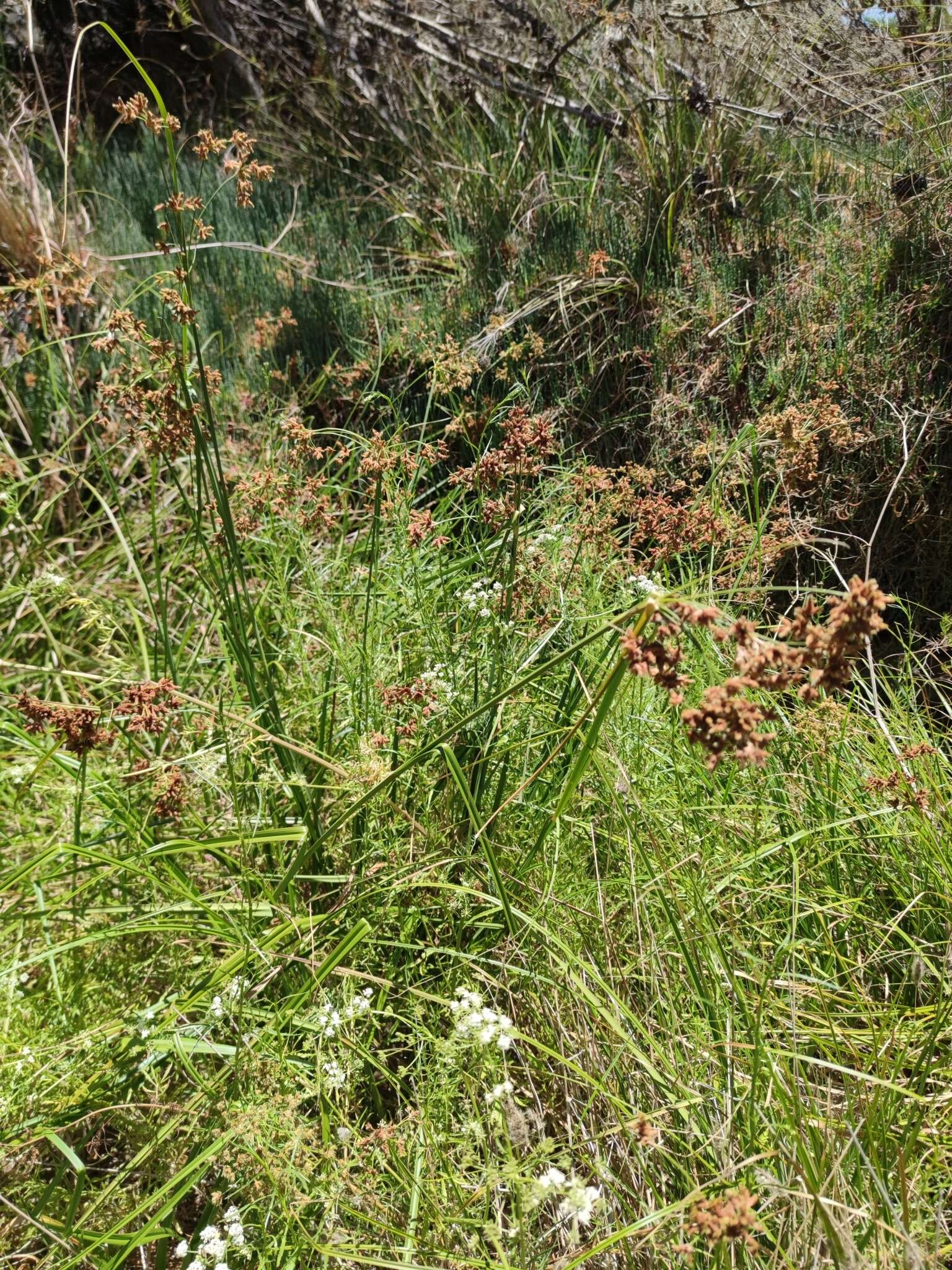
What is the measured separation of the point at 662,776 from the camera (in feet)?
7.25

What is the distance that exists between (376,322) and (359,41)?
3313 millimetres

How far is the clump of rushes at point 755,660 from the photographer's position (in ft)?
3.20

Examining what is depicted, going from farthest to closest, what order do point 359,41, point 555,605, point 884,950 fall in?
point 359,41
point 555,605
point 884,950

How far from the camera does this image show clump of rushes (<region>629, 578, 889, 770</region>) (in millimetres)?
977

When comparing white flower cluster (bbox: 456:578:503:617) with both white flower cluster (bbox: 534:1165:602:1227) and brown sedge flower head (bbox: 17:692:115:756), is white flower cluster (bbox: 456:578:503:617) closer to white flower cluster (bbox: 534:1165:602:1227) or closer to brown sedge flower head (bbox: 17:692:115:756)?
brown sedge flower head (bbox: 17:692:115:756)

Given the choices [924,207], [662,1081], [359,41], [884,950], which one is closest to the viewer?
[662,1081]

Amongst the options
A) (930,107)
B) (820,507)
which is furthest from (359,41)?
(820,507)

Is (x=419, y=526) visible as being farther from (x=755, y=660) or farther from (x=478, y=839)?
(x=755, y=660)

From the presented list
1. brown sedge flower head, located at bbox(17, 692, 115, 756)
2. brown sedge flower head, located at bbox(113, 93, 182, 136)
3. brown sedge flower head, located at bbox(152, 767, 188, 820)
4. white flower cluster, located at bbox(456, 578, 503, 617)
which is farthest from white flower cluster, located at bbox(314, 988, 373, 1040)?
brown sedge flower head, located at bbox(113, 93, 182, 136)

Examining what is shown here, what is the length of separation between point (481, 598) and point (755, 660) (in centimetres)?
126

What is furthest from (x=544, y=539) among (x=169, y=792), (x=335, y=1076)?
(x=335, y=1076)

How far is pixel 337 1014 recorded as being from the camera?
1575mm

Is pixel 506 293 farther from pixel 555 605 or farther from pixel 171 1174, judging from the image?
pixel 171 1174

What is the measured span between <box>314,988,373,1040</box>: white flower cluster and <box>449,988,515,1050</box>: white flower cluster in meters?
0.18
